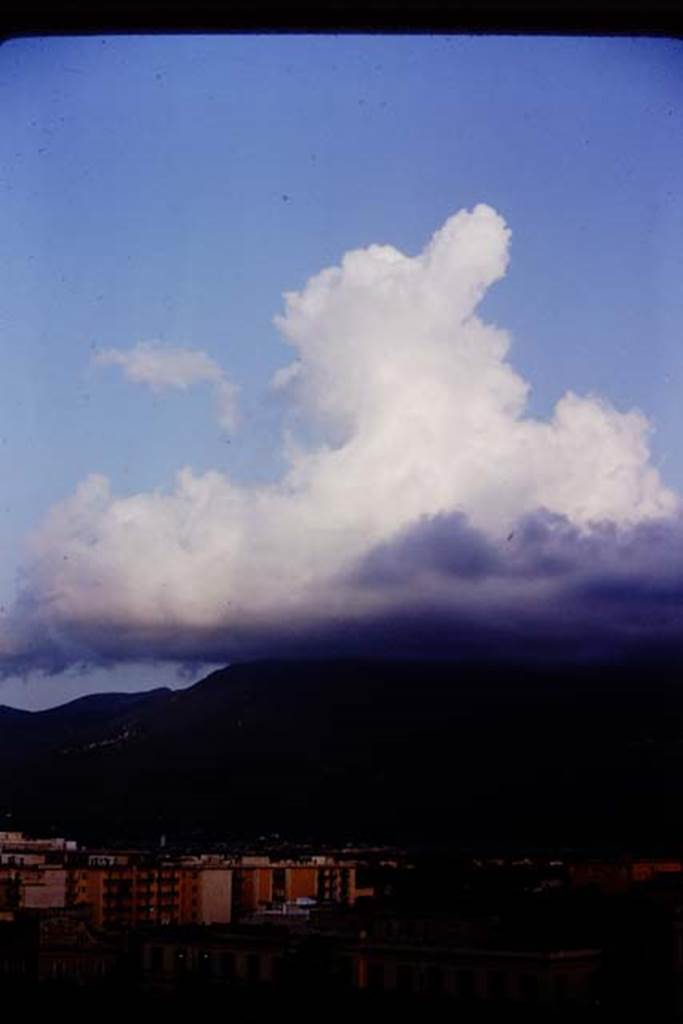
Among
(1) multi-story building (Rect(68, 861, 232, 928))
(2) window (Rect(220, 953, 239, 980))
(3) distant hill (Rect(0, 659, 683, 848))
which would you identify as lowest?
(2) window (Rect(220, 953, 239, 980))

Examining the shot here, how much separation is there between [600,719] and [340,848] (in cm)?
38

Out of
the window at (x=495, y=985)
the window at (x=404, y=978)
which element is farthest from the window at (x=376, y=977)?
the window at (x=495, y=985)

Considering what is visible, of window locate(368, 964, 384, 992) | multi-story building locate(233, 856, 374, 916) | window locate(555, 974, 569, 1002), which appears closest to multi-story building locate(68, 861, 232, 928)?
multi-story building locate(233, 856, 374, 916)

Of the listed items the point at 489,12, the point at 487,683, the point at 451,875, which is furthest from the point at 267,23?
the point at 451,875

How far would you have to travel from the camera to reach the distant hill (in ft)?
5.35

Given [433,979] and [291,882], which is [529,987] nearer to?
[433,979]

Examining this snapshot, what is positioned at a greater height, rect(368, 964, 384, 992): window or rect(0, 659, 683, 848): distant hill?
rect(0, 659, 683, 848): distant hill

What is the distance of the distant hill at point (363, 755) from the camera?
5.35 ft

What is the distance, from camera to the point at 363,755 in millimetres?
1687

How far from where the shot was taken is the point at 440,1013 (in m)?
1.47

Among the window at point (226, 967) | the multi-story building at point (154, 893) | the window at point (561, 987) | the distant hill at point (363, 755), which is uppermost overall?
the distant hill at point (363, 755)

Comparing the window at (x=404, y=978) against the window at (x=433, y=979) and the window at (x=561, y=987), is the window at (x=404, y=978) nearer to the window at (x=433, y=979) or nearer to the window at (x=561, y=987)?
the window at (x=433, y=979)

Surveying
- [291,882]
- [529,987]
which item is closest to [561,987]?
[529,987]

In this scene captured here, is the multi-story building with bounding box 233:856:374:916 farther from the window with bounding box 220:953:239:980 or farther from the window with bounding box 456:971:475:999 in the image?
the window with bounding box 456:971:475:999
